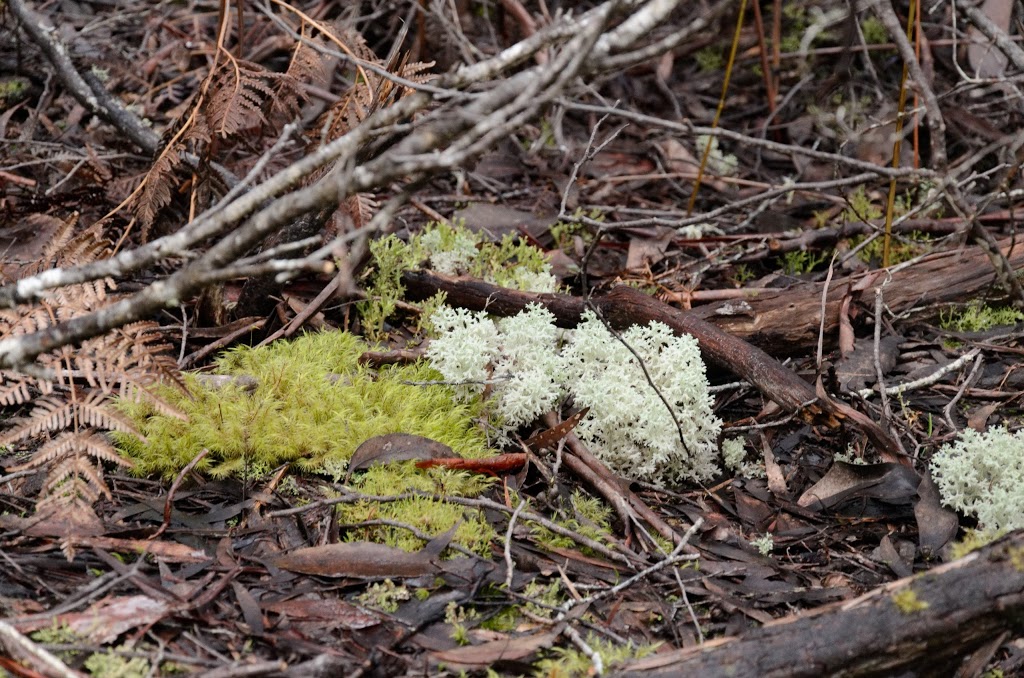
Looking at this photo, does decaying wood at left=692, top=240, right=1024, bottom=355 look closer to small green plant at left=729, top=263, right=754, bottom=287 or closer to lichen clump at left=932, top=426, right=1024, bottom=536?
small green plant at left=729, top=263, right=754, bottom=287

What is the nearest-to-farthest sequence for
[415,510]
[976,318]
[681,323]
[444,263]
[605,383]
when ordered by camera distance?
[415,510]
[605,383]
[681,323]
[976,318]
[444,263]

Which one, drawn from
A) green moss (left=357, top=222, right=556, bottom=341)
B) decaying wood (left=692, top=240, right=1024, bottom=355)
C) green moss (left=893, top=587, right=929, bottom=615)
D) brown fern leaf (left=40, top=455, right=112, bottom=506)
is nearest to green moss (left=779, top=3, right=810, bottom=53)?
decaying wood (left=692, top=240, right=1024, bottom=355)

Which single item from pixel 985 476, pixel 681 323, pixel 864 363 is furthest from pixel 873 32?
pixel 985 476

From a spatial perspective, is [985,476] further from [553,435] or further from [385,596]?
[385,596]

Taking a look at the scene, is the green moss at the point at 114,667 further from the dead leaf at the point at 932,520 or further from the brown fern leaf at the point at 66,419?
the dead leaf at the point at 932,520

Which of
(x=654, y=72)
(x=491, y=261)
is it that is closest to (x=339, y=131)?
(x=491, y=261)

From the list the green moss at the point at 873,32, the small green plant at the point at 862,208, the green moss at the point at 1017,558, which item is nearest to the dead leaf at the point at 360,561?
the green moss at the point at 1017,558
